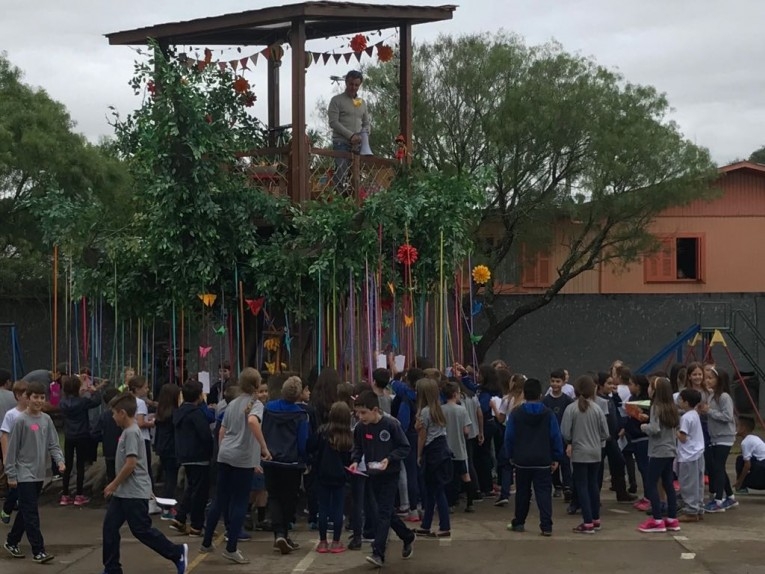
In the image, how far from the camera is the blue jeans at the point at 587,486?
1184 cm

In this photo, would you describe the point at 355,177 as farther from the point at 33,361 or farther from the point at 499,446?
the point at 33,361

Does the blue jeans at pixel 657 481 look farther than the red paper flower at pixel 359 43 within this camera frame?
No

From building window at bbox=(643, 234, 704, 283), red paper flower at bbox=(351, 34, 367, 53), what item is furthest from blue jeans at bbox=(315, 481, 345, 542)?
building window at bbox=(643, 234, 704, 283)

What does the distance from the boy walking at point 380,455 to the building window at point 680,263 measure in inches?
932

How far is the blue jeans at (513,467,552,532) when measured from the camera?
11.6 meters

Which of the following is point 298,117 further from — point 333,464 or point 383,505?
point 383,505

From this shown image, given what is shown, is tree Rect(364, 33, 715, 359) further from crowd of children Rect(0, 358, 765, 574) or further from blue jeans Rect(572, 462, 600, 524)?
blue jeans Rect(572, 462, 600, 524)

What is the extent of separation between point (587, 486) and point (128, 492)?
4930 mm

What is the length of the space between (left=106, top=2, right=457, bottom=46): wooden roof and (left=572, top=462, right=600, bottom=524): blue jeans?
632 centimetres

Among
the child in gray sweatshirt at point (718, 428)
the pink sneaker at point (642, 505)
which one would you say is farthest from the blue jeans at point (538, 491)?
the child in gray sweatshirt at point (718, 428)

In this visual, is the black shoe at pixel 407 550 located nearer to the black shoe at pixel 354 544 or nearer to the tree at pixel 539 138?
the black shoe at pixel 354 544

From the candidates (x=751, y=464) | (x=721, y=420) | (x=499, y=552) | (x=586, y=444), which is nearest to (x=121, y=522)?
(x=499, y=552)

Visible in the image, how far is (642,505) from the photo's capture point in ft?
44.9

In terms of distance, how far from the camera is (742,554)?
10.9 metres
